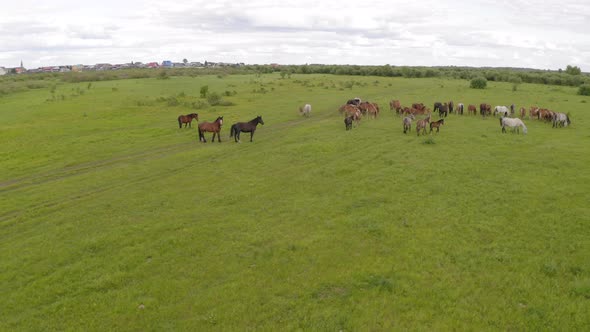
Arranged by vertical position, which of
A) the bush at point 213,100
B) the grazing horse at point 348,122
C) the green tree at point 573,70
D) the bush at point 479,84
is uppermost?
the green tree at point 573,70

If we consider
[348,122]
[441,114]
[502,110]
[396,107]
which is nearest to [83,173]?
[348,122]

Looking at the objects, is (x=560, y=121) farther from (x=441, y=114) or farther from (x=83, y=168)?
(x=83, y=168)

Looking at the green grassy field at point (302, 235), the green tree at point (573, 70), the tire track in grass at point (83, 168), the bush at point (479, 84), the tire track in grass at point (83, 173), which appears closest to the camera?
the green grassy field at point (302, 235)

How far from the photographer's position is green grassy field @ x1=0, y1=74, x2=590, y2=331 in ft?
23.6

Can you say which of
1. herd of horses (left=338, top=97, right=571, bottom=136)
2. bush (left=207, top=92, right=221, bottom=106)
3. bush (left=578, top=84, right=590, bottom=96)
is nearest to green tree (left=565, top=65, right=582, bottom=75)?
bush (left=578, top=84, right=590, bottom=96)

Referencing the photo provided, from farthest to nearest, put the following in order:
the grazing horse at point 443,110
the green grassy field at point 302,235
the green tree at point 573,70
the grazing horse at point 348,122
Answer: the green tree at point 573,70 → the grazing horse at point 443,110 → the grazing horse at point 348,122 → the green grassy field at point 302,235

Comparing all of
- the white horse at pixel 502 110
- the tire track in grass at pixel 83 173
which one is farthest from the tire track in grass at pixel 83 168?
the white horse at pixel 502 110

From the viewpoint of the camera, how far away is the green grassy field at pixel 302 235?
7.18 m

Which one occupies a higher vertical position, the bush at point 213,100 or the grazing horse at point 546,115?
the bush at point 213,100

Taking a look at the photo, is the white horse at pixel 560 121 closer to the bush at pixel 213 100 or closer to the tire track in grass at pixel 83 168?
the tire track in grass at pixel 83 168

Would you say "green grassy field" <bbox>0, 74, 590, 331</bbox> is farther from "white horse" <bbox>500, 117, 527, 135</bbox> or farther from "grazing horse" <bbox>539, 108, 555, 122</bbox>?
"grazing horse" <bbox>539, 108, 555, 122</bbox>

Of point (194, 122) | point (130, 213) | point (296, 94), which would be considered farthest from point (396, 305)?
point (296, 94)

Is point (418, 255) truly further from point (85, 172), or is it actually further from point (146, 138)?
point (146, 138)

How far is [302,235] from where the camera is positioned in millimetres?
10125
